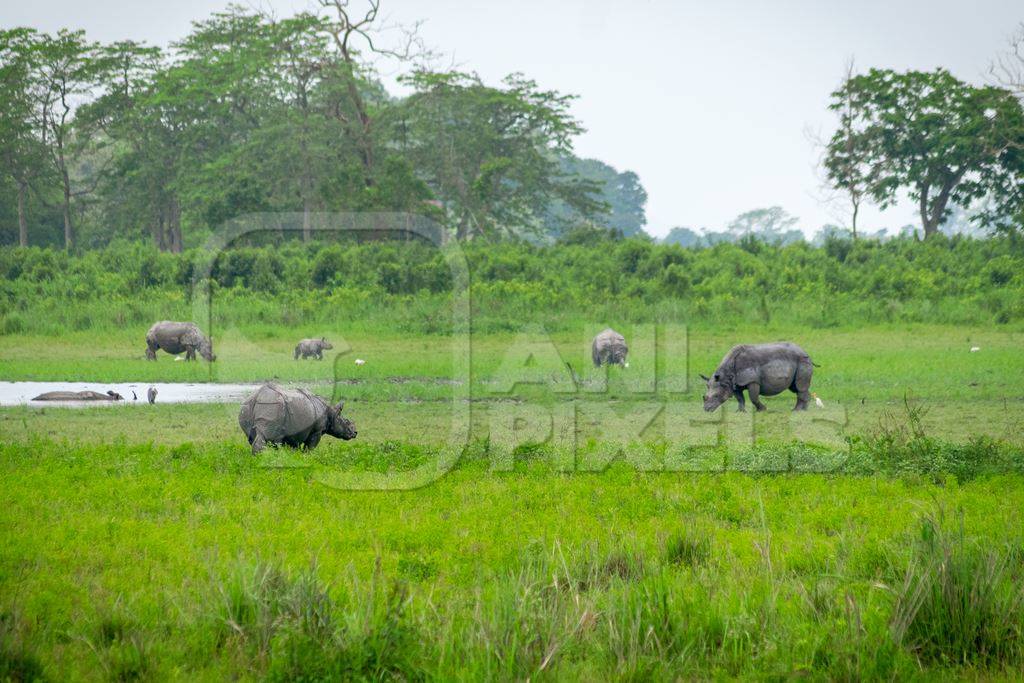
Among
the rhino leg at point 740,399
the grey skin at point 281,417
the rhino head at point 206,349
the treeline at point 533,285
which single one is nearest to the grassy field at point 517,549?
the grey skin at point 281,417

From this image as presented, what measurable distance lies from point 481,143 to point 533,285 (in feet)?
42.7

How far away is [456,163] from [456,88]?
107 inches

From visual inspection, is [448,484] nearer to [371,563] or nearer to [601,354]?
[371,563]

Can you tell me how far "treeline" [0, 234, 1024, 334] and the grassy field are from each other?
409 inches

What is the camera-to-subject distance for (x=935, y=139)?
110 ft

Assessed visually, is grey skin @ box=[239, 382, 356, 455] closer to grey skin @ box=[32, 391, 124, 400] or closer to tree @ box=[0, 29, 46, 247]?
grey skin @ box=[32, 391, 124, 400]

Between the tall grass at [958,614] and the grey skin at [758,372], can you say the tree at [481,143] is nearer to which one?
the grey skin at [758,372]

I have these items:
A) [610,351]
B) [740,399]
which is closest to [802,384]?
[740,399]

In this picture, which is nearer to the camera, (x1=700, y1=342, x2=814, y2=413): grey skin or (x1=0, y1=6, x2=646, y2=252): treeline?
(x1=700, y1=342, x2=814, y2=413): grey skin

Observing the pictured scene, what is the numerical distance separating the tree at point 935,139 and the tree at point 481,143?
1065cm

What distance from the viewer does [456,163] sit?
1572 inches

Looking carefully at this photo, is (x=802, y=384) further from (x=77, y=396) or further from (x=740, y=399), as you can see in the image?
(x=77, y=396)

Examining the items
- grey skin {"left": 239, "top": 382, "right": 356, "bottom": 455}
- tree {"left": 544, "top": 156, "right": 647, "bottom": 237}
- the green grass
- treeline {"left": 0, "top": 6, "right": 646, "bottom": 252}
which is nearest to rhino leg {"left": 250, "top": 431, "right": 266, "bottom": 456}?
grey skin {"left": 239, "top": 382, "right": 356, "bottom": 455}

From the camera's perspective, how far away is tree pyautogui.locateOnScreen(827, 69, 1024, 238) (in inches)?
1293
